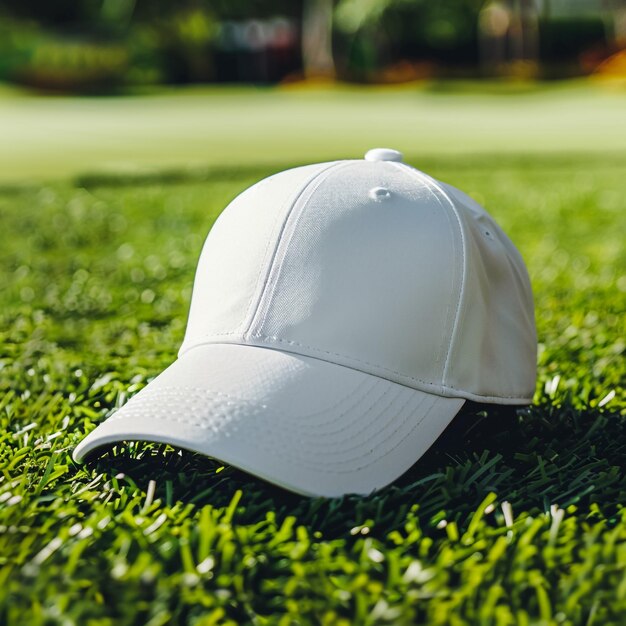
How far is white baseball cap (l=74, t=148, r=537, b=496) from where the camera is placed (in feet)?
5.49

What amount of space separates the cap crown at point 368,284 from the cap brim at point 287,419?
40 millimetres

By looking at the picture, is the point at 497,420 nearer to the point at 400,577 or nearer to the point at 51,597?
the point at 400,577

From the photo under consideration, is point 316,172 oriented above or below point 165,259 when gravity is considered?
above

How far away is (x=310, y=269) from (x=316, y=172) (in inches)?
11.4

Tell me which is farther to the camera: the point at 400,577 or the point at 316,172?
the point at 316,172

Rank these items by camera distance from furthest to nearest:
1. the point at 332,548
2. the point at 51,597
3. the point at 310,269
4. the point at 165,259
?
the point at 165,259 → the point at 310,269 → the point at 332,548 → the point at 51,597

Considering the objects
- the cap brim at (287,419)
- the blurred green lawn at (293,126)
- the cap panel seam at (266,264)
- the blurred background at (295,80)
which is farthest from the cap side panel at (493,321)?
the blurred background at (295,80)

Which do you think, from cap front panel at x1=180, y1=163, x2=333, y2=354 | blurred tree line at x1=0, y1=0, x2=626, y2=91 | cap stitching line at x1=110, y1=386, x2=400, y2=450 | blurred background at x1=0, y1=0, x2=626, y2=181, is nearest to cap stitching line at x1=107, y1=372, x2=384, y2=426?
cap stitching line at x1=110, y1=386, x2=400, y2=450

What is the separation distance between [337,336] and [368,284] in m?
0.12

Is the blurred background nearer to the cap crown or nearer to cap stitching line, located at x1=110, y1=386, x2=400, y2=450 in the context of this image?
the cap crown

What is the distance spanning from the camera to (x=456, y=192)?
2.09 metres

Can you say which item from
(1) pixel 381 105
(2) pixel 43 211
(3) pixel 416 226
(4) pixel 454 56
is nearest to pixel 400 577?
(3) pixel 416 226

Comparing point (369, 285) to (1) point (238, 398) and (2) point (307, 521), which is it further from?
(2) point (307, 521)

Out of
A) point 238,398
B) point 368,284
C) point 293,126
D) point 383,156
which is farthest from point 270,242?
point 293,126
